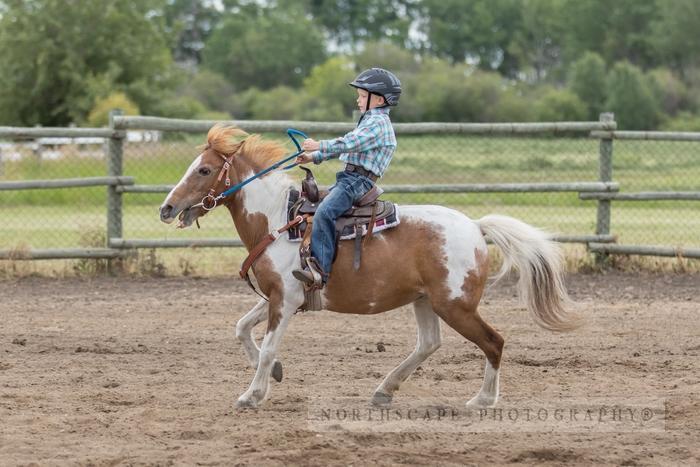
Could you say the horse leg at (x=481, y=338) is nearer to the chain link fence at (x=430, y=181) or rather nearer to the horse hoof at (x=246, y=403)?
the horse hoof at (x=246, y=403)

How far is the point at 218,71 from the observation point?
8744cm

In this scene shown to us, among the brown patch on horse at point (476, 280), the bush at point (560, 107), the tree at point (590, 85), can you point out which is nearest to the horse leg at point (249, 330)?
the brown patch on horse at point (476, 280)

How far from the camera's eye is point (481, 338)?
691 centimetres

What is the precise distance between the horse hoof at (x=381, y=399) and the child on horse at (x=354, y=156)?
81cm

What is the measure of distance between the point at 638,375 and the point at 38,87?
31.7 m

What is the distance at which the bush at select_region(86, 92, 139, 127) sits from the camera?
33.1m

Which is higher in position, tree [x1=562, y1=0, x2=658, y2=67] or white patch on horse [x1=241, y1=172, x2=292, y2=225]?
tree [x1=562, y1=0, x2=658, y2=67]

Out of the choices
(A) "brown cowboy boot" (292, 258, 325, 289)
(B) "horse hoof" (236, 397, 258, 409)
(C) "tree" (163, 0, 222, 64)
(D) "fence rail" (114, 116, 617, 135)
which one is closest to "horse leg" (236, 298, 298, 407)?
(B) "horse hoof" (236, 397, 258, 409)

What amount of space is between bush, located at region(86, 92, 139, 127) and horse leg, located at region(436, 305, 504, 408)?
89.1ft

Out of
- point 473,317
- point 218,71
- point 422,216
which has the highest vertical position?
point 218,71

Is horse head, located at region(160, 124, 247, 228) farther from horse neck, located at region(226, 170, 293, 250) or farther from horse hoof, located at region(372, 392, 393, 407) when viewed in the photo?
horse hoof, located at region(372, 392, 393, 407)

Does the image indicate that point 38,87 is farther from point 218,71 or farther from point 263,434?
point 218,71

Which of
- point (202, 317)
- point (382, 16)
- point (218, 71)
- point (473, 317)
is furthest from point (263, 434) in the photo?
point (382, 16)

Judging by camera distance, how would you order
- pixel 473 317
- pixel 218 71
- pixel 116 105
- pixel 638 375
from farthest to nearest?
pixel 218 71 < pixel 116 105 < pixel 638 375 < pixel 473 317
